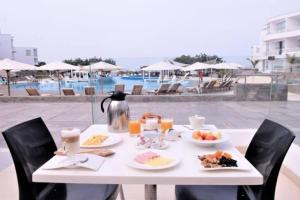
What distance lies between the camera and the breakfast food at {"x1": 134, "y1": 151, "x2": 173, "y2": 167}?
125 cm

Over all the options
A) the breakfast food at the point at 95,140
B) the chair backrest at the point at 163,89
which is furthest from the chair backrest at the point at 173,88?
the breakfast food at the point at 95,140

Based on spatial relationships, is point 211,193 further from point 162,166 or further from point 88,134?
point 88,134

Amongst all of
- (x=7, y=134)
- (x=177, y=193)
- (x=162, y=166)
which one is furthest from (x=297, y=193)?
(x=7, y=134)

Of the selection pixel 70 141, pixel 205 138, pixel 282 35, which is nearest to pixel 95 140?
pixel 70 141

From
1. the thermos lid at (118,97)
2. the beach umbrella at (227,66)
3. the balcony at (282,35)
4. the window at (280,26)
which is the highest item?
the window at (280,26)

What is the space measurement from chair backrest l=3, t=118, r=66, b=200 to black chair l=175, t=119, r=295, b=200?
831 millimetres

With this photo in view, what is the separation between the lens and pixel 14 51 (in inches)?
1398

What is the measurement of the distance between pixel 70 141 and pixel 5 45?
36.2m

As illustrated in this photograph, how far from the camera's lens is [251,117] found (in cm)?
510

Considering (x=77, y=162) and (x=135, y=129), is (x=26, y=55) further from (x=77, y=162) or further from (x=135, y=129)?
(x=77, y=162)

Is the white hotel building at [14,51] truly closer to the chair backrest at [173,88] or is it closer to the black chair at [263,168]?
the chair backrest at [173,88]

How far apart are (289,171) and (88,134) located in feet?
6.06

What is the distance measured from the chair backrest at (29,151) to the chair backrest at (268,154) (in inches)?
45.0

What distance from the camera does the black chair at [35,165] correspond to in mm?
1435
